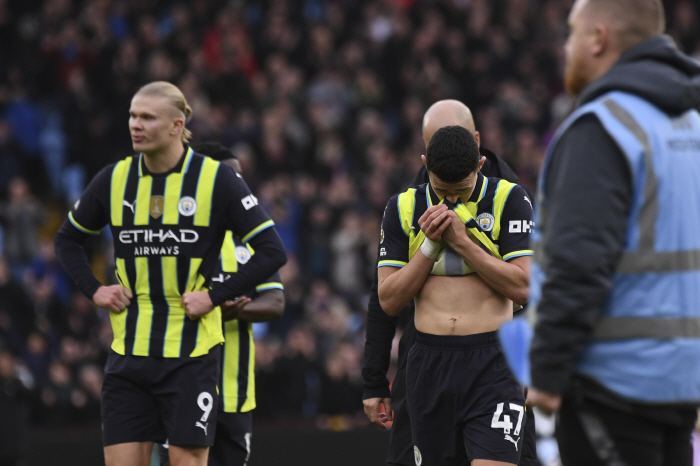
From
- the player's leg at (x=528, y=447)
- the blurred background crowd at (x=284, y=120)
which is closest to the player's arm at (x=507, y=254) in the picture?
the player's leg at (x=528, y=447)

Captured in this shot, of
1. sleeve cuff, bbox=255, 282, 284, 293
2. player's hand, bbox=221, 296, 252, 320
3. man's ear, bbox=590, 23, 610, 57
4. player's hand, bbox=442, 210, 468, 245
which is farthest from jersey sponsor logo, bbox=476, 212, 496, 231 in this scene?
sleeve cuff, bbox=255, 282, 284, 293

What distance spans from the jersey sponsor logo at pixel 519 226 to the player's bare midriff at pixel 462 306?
30 centimetres

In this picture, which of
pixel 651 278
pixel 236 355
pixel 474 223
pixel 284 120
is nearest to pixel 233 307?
pixel 236 355

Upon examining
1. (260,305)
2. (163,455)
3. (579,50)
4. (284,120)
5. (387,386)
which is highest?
(284,120)

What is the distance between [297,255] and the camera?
14539mm

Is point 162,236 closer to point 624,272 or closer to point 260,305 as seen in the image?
point 260,305

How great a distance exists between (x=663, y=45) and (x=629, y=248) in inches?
28.3

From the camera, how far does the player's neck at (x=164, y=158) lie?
18.2 ft

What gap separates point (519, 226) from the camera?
5031 mm

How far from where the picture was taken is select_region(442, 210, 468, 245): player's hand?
4.80 metres

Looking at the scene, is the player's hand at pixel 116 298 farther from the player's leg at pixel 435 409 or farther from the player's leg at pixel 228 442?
the player's leg at pixel 435 409

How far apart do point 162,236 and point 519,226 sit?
1.88 m

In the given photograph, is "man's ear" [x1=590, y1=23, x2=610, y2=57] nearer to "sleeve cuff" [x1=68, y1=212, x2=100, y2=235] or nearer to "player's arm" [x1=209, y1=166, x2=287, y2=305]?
"player's arm" [x1=209, y1=166, x2=287, y2=305]

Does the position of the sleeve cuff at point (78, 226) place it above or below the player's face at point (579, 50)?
below
